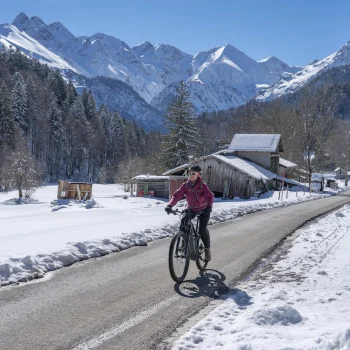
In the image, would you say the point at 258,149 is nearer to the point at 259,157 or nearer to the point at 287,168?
the point at 259,157

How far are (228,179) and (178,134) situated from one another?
38.6 ft

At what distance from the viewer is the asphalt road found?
185 inches

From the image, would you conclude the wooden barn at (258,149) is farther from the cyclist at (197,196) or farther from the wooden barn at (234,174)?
the cyclist at (197,196)

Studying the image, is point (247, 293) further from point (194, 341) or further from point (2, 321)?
point (2, 321)

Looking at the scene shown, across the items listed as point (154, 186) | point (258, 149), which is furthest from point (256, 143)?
point (154, 186)

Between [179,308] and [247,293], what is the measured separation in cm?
133

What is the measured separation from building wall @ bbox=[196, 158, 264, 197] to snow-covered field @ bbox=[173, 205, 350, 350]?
3055cm

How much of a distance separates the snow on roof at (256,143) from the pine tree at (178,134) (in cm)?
558

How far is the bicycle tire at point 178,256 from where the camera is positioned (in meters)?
7.00

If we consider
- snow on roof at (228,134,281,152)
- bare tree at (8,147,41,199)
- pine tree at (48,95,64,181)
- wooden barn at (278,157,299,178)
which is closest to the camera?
bare tree at (8,147,41,199)

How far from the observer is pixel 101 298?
614cm

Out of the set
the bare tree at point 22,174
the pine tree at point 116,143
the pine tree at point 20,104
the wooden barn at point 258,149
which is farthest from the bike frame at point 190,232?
the pine tree at point 116,143

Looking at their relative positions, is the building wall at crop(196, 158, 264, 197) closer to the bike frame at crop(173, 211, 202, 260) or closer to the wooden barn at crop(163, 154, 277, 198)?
the wooden barn at crop(163, 154, 277, 198)

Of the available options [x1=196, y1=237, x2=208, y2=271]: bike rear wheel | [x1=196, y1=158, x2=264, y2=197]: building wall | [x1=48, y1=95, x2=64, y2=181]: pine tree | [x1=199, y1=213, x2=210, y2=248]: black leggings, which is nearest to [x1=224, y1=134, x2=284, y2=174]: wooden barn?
[x1=196, y1=158, x2=264, y2=197]: building wall
